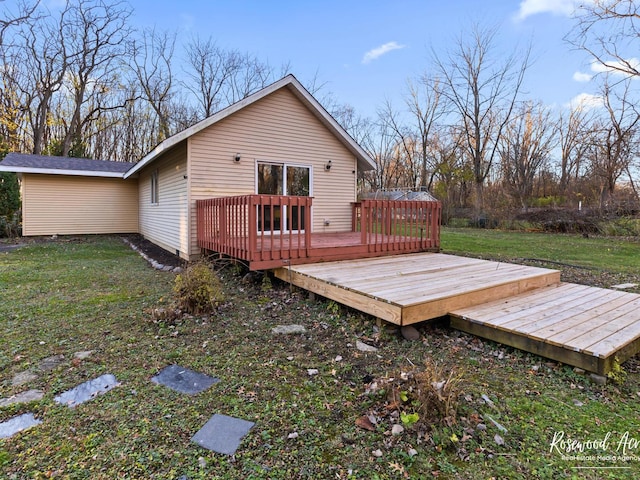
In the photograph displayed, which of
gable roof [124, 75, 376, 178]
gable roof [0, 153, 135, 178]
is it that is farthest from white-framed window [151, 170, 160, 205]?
gable roof [0, 153, 135, 178]

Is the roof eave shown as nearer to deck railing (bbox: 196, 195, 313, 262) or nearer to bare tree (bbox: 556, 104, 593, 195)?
deck railing (bbox: 196, 195, 313, 262)

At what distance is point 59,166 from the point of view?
12414 mm

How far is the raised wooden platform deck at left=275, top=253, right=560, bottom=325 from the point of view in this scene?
3508 millimetres

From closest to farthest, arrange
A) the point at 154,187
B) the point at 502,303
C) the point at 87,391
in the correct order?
the point at 87,391 → the point at 502,303 → the point at 154,187

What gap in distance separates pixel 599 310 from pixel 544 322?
918mm

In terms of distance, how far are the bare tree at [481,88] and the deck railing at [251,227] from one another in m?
18.5

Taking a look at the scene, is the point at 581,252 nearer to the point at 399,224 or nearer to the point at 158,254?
the point at 399,224

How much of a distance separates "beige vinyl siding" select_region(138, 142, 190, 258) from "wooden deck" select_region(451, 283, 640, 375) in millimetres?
6136

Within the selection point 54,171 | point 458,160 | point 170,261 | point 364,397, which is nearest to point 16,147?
point 54,171

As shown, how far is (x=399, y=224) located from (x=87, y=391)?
5.92 m

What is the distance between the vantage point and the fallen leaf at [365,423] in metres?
2.07

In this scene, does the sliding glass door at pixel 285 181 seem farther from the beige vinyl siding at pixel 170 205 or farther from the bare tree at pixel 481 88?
the bare tree at pixel 481 88

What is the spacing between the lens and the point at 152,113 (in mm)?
24859

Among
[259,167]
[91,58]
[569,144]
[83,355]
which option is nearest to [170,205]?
[259,167]
